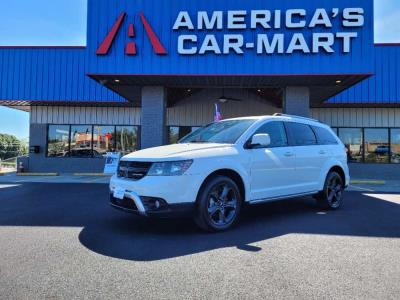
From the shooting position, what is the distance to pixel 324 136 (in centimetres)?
757

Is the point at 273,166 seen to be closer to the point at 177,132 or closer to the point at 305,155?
the point at 305,155

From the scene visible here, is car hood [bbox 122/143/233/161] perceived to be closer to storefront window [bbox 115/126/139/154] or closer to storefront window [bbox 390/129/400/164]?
storefront window [bbox 115/126/139/154]

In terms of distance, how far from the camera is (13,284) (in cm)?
344

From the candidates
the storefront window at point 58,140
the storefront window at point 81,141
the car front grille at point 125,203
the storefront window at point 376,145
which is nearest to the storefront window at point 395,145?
the storefront window at point 376,145

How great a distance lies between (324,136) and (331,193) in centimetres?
123

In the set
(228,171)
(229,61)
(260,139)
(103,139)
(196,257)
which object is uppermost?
(229,61)

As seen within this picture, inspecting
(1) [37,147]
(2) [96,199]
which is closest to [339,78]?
(2) [96,199]

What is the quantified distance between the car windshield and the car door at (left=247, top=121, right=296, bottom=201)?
0.31 m

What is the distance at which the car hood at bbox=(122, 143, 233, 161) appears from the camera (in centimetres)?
515

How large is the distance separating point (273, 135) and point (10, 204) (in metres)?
6.16

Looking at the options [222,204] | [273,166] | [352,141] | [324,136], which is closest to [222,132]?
[273,166]

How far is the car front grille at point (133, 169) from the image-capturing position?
206 inches

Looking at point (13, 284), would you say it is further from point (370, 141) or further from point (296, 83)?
point (370, 141)

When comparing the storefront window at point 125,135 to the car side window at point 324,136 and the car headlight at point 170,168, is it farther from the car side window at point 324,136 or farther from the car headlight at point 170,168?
the car headlight at point 170,168
